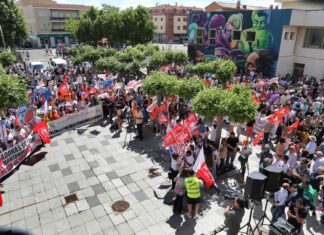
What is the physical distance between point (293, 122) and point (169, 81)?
6.51m

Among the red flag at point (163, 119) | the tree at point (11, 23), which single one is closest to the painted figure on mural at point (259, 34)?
the red flag at point (163, 119)

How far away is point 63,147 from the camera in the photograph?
12.9m

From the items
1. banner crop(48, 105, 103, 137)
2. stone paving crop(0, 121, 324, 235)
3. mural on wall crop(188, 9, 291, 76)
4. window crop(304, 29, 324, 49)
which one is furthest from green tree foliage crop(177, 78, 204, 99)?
window crop(304, 29, 324, 49)

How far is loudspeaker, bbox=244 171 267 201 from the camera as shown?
6660mm

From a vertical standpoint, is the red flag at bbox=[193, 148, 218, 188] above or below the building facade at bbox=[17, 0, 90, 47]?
below

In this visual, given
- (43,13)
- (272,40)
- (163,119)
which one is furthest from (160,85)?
(43,13)

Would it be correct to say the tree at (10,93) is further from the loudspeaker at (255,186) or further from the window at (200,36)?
the window at (200,36)

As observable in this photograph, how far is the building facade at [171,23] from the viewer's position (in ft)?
277

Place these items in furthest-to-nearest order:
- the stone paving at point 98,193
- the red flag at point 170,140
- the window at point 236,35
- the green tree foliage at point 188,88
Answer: the window at point 236,35 < the green tree foliage at point 188,88 < the red flag at point 170,140 < the stone paving at point 98,193

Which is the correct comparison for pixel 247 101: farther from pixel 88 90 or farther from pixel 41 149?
pixel 88 90

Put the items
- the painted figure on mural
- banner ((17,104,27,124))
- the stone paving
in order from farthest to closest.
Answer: the painted figure on mural, banner ((17,104,27,124)), the stone paving

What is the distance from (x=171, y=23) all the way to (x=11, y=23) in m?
55.3

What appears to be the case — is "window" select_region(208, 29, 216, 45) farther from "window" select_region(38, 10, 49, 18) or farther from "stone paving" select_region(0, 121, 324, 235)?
"window" select_region(38, 10, 49, 18)

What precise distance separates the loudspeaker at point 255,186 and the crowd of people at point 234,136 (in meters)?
0.49
